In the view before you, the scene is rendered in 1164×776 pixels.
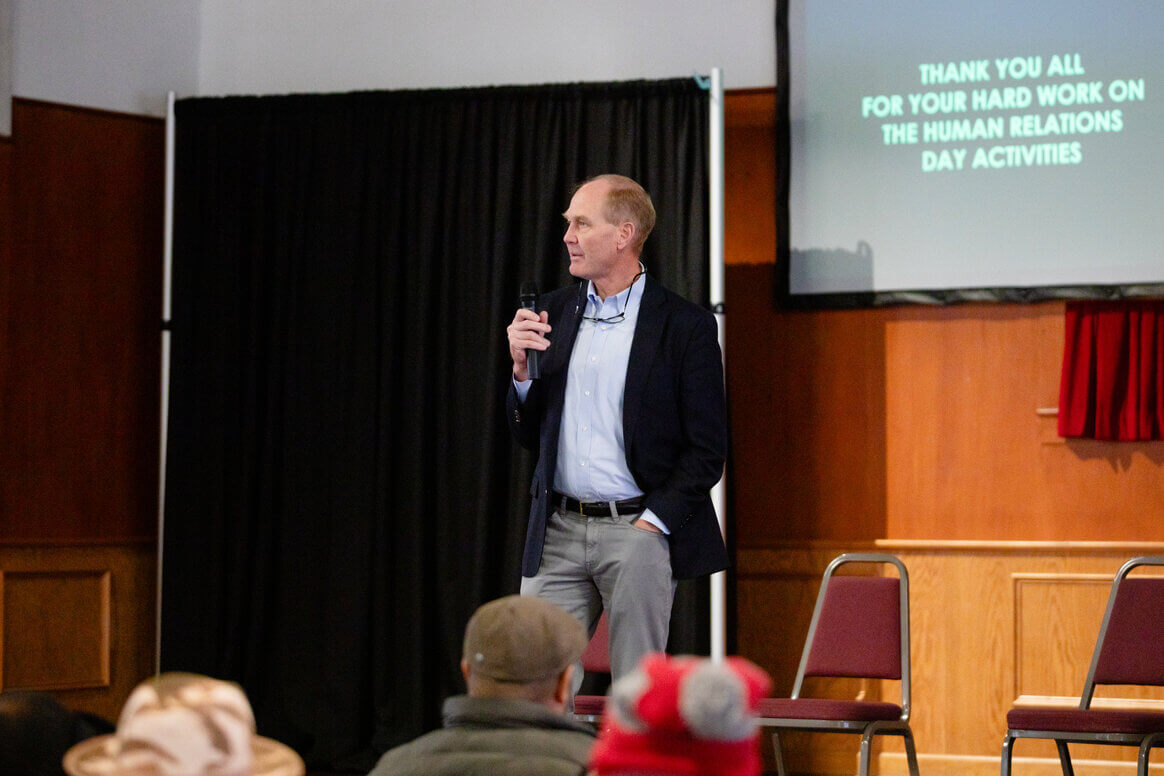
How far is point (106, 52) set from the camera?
5414mm

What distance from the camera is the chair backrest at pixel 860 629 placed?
4164 mm

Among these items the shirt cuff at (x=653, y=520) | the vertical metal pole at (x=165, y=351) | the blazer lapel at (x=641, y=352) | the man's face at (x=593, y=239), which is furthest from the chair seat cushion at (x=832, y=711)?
the vertical metal pole at (x=165, y=351)

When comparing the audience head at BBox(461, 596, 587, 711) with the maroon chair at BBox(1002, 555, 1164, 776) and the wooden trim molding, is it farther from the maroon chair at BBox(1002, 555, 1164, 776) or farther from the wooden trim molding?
the wooden trim molding

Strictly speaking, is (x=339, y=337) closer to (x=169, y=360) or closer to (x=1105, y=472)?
(x=169, y=360)

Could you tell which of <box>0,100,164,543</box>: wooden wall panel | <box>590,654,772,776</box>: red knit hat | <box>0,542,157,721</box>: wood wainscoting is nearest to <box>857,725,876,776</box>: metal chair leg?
<box>590,654,772,776</box>: red knit hat

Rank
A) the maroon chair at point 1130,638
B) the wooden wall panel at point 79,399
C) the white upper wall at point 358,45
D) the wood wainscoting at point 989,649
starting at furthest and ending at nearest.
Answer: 1. the white upper wall at point 358,45
2. the wooden wall panel at point 79,399
3. the wood wainscoting at point 989,649
4. the maroon chair at point 1130,638

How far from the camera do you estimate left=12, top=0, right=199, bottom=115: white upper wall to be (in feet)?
Result: 17.1

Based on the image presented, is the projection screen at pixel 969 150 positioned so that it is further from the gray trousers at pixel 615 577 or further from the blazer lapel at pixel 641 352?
the gray trousers at pixel 615 577

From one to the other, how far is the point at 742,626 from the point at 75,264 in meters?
Result: 3.10

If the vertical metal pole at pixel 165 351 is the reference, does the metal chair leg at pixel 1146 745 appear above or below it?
below

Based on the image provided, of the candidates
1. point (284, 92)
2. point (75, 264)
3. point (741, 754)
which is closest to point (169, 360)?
point (75, 264)

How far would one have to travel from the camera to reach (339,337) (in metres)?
5.18

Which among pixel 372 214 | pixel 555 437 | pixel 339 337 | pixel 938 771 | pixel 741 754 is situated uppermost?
pixel 372 214

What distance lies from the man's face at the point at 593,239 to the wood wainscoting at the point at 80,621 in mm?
3049
